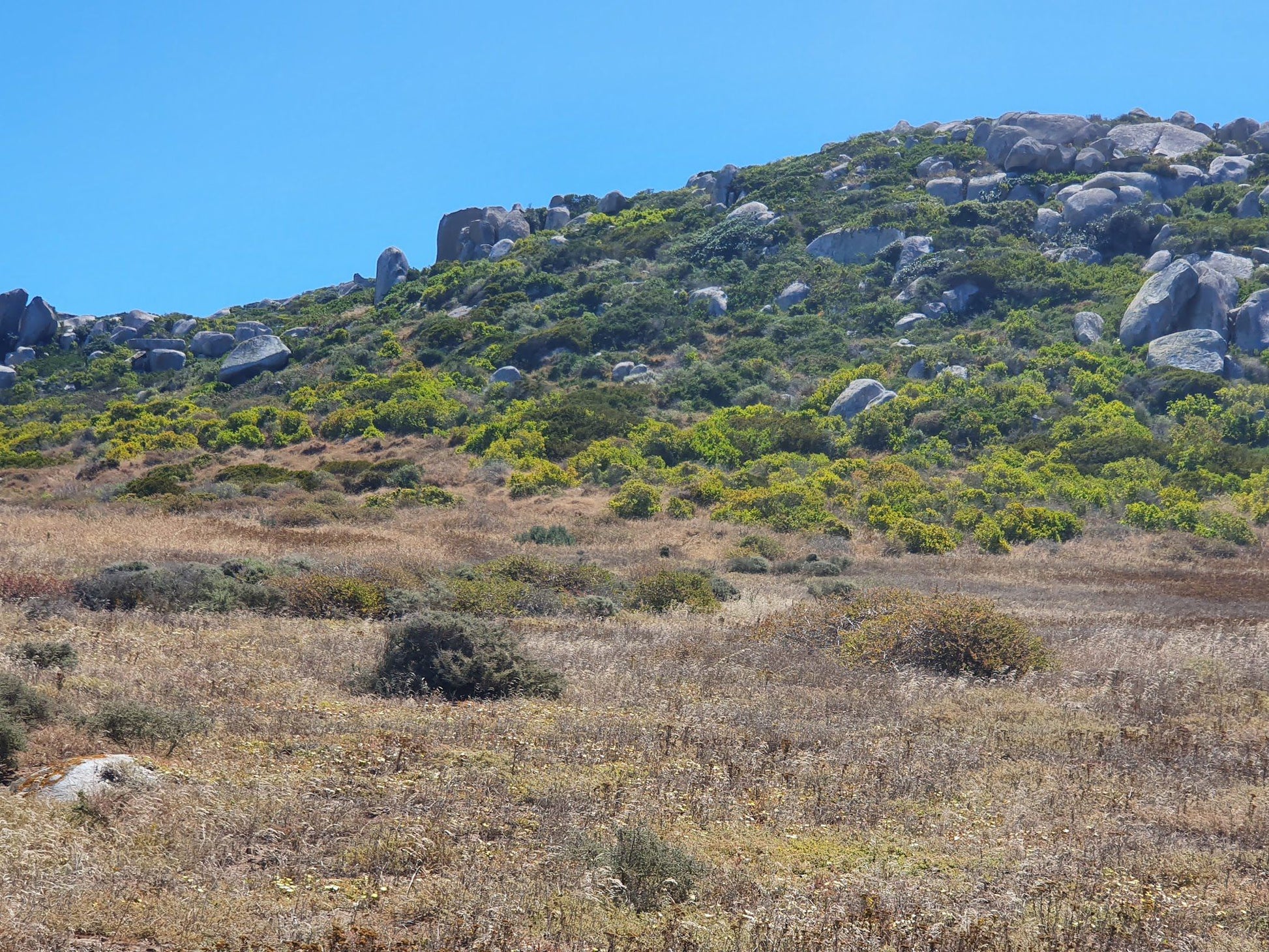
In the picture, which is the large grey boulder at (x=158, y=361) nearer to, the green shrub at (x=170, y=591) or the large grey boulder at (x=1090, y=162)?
the green shrub at (x=170, y=591)

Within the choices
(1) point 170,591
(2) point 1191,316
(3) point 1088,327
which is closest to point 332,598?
(1) point 170,591

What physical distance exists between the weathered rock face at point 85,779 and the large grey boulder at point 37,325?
254 ft

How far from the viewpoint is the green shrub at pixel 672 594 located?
17.8 meters

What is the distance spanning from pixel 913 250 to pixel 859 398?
1946 cm

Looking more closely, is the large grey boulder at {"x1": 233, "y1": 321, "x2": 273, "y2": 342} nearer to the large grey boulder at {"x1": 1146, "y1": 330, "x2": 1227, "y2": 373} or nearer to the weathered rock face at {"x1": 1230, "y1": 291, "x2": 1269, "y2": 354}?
the large grey boulder at {"x1": 1146, "y1": 330, "x2": 1227, "y2": 373}

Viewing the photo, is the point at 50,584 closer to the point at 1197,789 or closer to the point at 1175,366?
the point at 1197,789

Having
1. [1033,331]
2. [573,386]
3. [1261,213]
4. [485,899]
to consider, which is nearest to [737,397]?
[573,386]

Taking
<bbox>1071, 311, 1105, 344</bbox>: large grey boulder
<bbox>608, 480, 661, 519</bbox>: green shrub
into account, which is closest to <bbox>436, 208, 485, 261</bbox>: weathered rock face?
<bbox>1071, 311, 1105, 344</bbox>: large grey boulder

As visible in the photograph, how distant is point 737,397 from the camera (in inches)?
1909

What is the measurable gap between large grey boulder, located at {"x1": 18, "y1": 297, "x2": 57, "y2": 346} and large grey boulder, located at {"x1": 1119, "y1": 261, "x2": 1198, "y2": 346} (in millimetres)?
69642

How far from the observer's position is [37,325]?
7400 cm

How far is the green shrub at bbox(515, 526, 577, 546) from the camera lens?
26.5 m

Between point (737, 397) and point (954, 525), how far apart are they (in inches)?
741

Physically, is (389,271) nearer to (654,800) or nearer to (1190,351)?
(1190,351)
